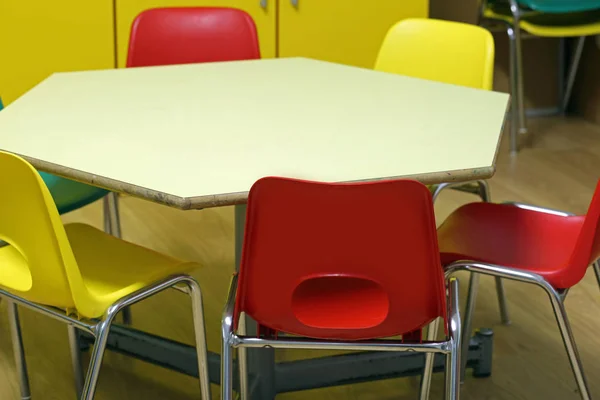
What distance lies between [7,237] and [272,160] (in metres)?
0.49

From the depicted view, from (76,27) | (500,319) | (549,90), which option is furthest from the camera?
(549,90)

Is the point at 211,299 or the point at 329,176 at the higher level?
the point at 329,176

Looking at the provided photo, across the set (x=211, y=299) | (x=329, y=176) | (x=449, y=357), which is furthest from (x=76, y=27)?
(x=449, y=357)

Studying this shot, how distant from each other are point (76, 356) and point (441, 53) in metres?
1.32

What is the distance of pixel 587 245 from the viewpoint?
5.55 ft

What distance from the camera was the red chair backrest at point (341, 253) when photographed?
1.39 m

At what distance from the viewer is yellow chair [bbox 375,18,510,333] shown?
98.2 inches

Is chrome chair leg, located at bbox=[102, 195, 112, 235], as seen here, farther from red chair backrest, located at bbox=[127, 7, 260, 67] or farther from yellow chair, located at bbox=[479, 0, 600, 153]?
yellow chair, located at bbox=[479, 0, 600, 153]

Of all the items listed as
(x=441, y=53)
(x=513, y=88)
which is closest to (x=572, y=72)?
(x=513, y=88)

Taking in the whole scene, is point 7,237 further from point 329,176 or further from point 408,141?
point 408,141

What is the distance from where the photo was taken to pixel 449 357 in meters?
1.55

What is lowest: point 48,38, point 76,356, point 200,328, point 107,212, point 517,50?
point 76,356

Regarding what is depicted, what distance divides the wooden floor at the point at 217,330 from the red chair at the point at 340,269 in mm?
668

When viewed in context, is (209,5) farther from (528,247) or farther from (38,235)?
Answer: (38,235)
